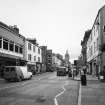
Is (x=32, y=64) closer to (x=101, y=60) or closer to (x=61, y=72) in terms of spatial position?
(x=61, y=72)

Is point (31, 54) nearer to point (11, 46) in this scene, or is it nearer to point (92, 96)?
point (11, 46)

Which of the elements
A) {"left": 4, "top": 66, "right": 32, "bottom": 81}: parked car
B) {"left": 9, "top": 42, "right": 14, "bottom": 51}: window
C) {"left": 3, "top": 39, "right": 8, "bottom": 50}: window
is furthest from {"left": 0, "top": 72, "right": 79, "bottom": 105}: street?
{"left": 9, "top": 42, "right": 14, "bottom": 51}: window

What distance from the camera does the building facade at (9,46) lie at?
32.7 metres

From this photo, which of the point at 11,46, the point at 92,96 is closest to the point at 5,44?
the point at 11,46

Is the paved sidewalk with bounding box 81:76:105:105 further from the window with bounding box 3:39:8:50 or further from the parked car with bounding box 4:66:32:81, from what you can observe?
the window with bounding box 3:39:8:50

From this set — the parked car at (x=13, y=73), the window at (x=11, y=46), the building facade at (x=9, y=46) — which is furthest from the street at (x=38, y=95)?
the window at (x=11, y=46)

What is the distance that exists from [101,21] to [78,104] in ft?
72.4

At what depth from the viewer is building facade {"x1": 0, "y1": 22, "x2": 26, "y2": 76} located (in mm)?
32678

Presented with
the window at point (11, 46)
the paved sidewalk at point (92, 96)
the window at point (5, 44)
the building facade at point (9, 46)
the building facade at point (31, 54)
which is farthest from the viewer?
the building facade at point (31, 54)

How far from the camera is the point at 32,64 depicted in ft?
182

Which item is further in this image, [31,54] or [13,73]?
[31,54]

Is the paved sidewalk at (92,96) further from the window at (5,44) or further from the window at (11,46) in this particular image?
the window at (11,46)

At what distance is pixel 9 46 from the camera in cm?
3588

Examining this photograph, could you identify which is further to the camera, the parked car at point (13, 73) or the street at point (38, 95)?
the parked car at point (13, 73)
